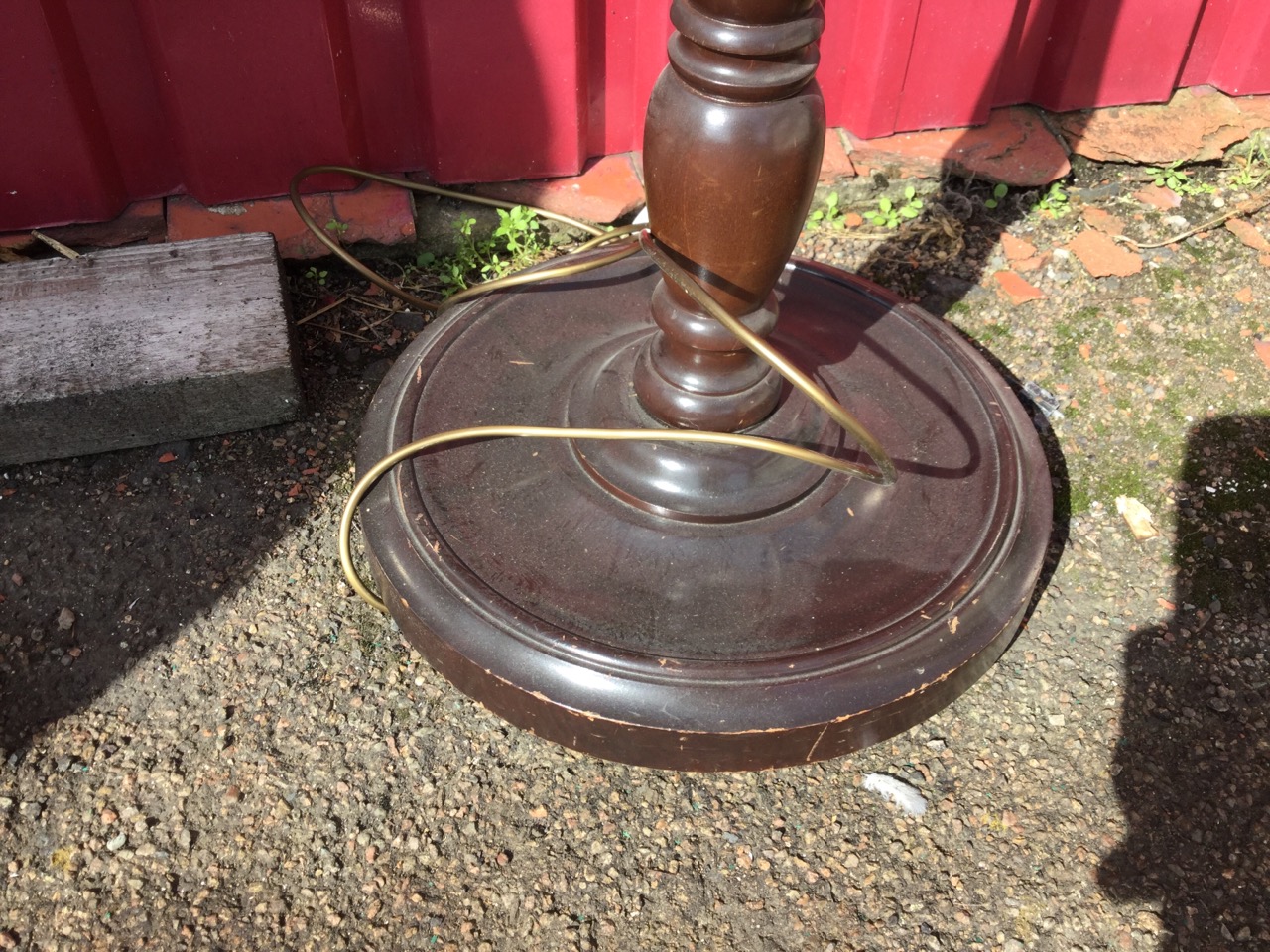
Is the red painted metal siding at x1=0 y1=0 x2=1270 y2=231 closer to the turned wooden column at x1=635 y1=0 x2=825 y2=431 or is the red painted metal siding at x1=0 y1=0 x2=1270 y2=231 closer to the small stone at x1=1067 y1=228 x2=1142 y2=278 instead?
the small stone at x1=1067 y1=228 x2=1142 y2=278

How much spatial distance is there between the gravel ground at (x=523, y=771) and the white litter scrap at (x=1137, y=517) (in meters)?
0.03

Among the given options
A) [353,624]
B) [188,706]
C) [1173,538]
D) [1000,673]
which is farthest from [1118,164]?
[188,706]

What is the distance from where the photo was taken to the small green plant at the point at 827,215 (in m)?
2.90

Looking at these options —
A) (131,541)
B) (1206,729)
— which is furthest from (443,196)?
(1206,729)

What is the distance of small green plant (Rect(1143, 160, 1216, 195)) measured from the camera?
2996 mm

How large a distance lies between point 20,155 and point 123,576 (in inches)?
41.6

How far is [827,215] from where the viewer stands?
2.92m

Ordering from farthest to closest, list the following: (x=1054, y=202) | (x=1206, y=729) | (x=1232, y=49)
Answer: (x=1232, y=49), (x=1054, y=202), (x=1206, y=729)

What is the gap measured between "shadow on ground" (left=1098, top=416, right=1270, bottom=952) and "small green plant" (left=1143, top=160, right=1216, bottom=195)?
925 mm

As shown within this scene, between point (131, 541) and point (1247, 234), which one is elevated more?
point (1247, 234)

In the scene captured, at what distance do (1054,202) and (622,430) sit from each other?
1745 mm

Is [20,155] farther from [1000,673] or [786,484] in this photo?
A: [1000,673]

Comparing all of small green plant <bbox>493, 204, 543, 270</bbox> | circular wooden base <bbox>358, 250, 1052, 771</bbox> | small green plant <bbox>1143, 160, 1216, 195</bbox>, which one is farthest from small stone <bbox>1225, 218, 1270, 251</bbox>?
small green plant <bbox>493, 204, 543, 270</bbox>

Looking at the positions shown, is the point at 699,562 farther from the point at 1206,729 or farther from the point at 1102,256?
the point at 1102,256
